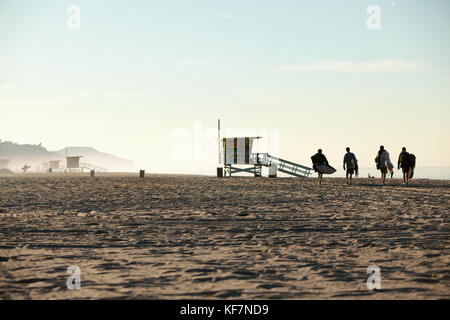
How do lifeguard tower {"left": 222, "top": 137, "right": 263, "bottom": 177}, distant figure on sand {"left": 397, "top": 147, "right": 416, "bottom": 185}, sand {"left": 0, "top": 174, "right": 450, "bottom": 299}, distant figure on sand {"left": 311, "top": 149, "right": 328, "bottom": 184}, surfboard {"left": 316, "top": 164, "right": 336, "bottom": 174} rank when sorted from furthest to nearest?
1. lifeguard tower {"left": 222, "top": 137, "right": 263, "bottom": 177}
2. surfboard {"left": 316, "top": 164, "right": 336, "bottom": 174}
3. distant figure on sand {"left": 311, "top": 149, "right": 328, "bottom": 184}
4. distant figure on sand {"left": 397, "top": 147, "right": 416, "bottom": 185}
5. sand {"left": 0, "top": 174, "right": 450, "bottom": 299}

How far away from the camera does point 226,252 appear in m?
6.40

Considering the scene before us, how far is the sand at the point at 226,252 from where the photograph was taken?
180 inches

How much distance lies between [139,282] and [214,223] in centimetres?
452

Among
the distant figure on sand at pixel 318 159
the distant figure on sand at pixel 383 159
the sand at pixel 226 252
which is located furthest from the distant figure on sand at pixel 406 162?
the sand at pixel 226 252

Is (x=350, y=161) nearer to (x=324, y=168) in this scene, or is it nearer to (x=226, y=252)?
(x=324, y=168)

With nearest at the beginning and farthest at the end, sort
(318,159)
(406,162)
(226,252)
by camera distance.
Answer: (226,252)
(406,162)
(318,159)

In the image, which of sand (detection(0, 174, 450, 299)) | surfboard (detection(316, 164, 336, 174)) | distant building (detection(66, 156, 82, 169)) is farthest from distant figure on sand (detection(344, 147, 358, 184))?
→ distant building (detection(66, 156, 82, 169))

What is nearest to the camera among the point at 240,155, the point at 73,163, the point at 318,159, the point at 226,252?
the point at 226,252

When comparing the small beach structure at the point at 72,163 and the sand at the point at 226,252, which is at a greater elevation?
the small beach structure at the point at 72,163

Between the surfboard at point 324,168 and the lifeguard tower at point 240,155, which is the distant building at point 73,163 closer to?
the lifeguard tower at point 240,155

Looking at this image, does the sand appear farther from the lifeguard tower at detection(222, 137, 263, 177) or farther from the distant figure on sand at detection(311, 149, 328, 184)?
the lifeguard tower at detection(222, 137, 263, 177)

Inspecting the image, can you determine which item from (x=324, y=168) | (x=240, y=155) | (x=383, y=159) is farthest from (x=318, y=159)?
(x=240, y=155)

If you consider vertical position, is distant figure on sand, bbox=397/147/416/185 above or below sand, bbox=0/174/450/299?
above

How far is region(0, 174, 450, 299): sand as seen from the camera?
4578 millimetres
